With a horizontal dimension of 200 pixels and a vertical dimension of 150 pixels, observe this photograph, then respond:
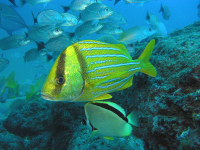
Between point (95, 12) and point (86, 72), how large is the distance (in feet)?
14.4

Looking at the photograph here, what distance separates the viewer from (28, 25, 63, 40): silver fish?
4.72 meters

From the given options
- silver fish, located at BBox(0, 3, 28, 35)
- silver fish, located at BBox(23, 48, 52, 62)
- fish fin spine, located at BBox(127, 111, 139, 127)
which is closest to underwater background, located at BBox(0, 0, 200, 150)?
fish fin spine, located at BBox(127, 111, 139, 127)

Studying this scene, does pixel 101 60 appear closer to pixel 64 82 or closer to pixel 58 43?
pixel 64 82

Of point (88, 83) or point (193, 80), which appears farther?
point (193, 80)

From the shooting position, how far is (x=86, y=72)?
3.76 feet

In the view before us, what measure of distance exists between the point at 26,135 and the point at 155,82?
4.39m

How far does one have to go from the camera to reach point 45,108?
4309mm

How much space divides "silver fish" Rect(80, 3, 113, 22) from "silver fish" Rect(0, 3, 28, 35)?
8.24 feet

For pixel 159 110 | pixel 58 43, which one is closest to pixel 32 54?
pixel 58 43

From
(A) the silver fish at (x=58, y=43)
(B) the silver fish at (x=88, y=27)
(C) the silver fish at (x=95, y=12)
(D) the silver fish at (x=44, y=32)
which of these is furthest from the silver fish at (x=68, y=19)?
(A) the silver fish at (x=58, y=43)

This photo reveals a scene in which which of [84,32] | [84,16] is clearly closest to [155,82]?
[84,32]

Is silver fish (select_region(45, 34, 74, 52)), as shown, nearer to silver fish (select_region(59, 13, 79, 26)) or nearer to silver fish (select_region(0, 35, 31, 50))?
silver fish (select_region(59, 13, 79, 26))

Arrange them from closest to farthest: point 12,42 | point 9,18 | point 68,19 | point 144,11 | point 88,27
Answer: point 9,18 < point 88,27 < point 12,42 < point 68,19 < point 144,11

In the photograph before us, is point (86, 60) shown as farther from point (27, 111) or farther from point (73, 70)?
point (27, 111)
